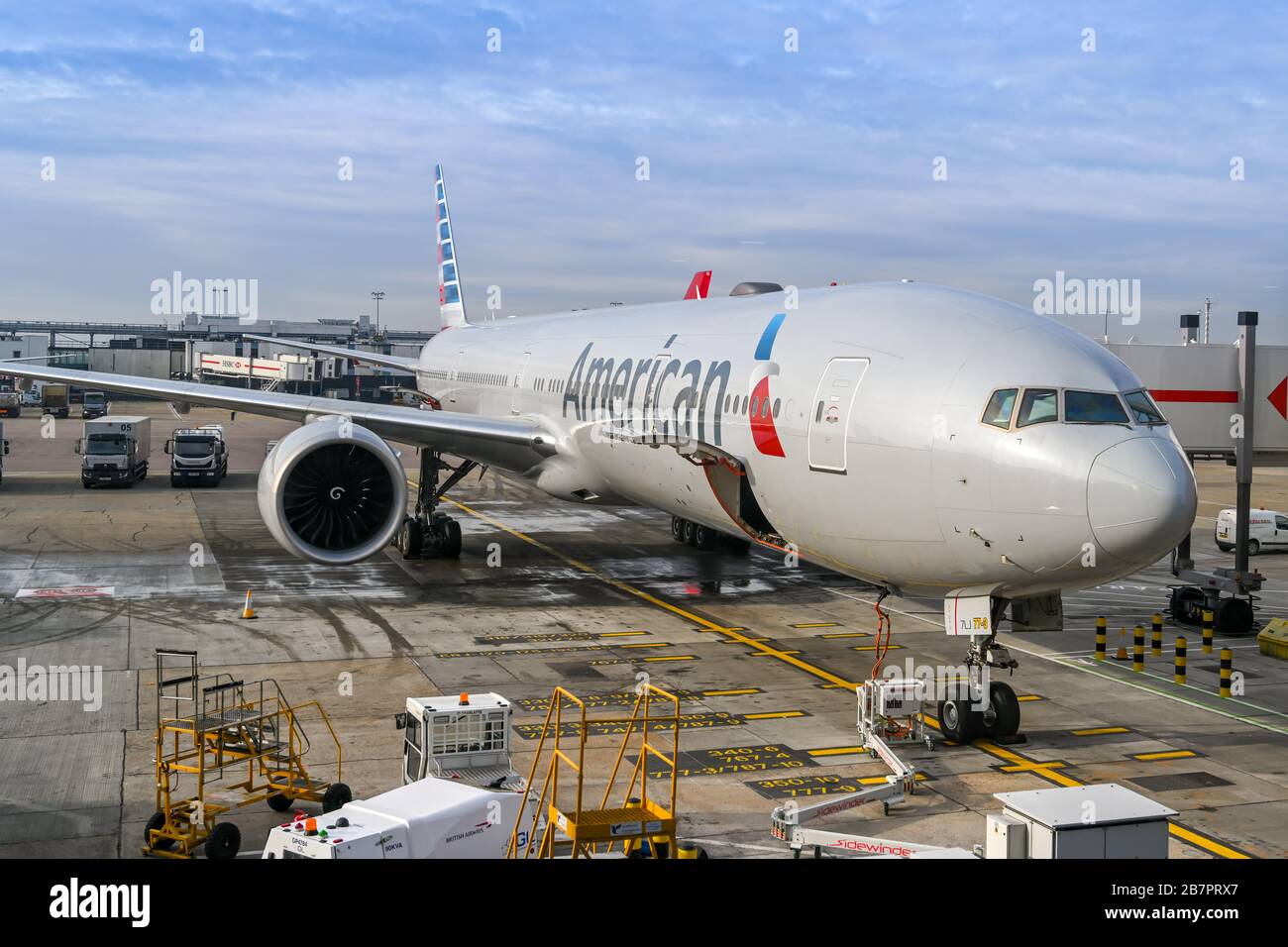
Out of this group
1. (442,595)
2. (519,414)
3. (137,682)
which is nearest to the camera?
(137,682)

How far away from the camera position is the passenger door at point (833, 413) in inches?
584

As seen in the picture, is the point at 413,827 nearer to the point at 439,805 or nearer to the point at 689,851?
the point at 439,805

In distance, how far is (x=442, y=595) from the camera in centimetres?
2398

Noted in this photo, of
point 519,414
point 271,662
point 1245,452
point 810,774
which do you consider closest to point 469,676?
point 271,662

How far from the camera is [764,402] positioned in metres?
16.6

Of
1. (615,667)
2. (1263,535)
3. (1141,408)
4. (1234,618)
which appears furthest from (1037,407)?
(1263,535)

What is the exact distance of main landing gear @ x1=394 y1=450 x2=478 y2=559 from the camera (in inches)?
1114

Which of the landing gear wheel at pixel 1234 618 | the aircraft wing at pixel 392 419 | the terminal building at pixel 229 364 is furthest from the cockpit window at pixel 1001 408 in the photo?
the terminal building at pixel 229 364

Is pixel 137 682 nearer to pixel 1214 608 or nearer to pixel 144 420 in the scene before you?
pixel 1214 608

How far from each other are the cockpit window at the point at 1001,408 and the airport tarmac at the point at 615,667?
155 inches

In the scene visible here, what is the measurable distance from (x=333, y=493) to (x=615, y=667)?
545cm

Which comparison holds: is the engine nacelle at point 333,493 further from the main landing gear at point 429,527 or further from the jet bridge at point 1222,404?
the jet bridge at point 1222,404

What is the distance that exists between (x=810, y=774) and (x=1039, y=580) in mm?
3282

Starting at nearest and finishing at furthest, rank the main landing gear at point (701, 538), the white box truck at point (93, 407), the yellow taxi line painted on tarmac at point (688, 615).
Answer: the yellow taxi line painted on tarmac at point (688, 615) → the main landing gear at point (701, 538) → the white box truck at point (93, 407)
